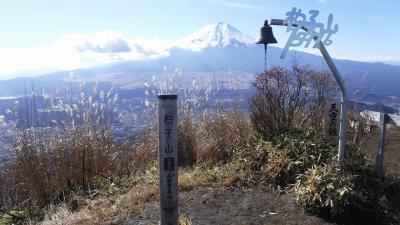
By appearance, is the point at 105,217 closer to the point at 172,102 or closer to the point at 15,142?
the point at 172,102

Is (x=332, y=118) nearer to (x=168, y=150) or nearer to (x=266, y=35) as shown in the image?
(x=266, y=35)

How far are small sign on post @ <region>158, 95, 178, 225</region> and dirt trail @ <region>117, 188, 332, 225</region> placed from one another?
4.00 feet

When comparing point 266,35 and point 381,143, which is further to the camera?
point 266,35

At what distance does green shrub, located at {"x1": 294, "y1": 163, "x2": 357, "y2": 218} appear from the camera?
222 inches

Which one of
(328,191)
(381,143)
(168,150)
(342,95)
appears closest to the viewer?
(168,150)

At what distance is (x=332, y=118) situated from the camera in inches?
248

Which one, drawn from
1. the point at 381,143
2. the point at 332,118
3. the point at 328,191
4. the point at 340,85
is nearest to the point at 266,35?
the point at 340,85

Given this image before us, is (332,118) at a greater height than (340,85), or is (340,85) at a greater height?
(340,85)

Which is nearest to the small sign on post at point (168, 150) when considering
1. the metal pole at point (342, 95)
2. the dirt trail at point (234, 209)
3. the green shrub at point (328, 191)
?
the dirt trail at point (234, 209)

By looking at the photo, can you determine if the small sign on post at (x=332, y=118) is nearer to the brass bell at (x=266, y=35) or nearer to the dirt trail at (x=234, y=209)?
the dirt trail at (x=234, y=209)

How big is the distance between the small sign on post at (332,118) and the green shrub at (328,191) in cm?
44

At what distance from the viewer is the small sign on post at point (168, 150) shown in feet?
14.0

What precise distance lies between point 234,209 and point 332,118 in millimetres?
1738

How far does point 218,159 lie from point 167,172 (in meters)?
4.40
